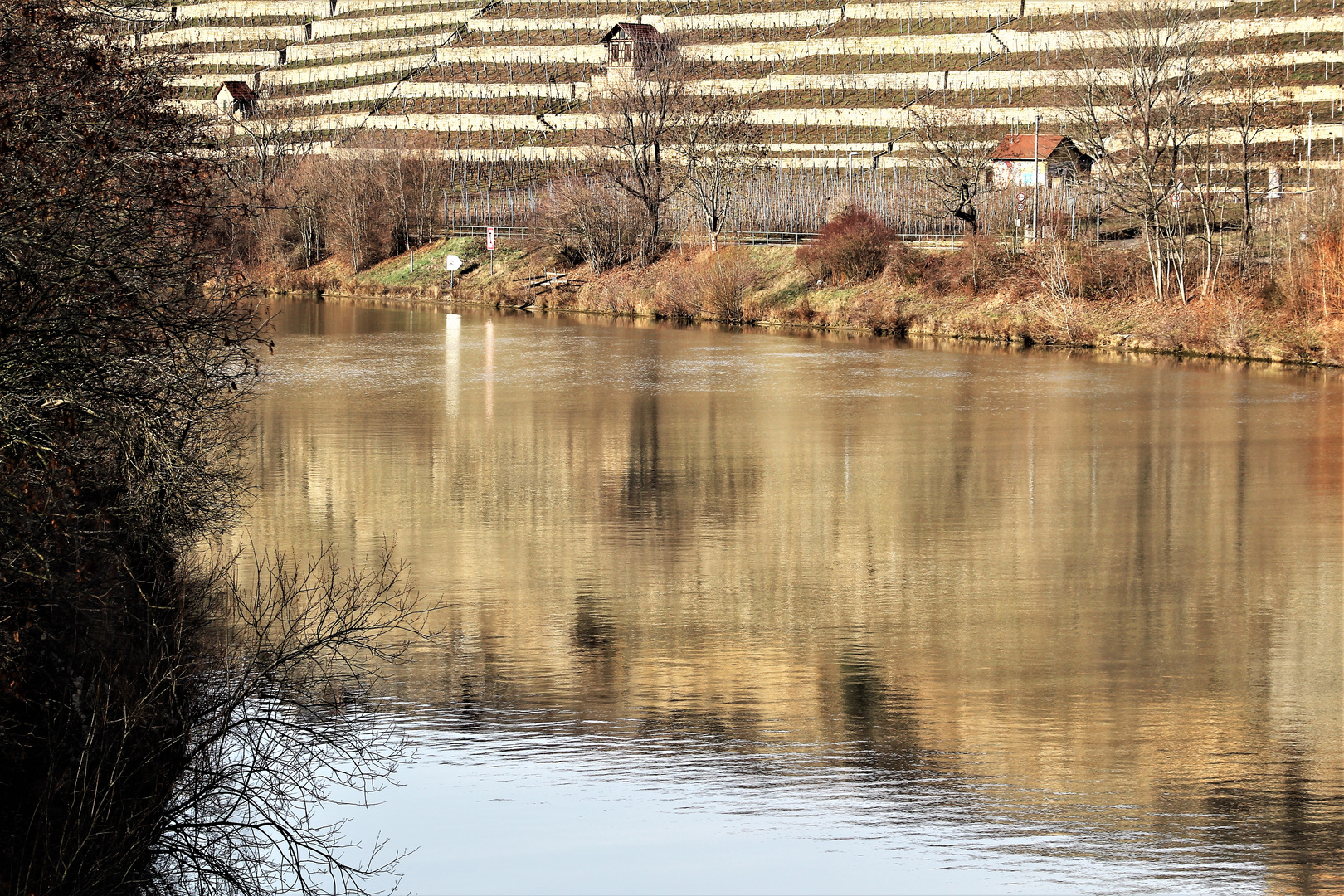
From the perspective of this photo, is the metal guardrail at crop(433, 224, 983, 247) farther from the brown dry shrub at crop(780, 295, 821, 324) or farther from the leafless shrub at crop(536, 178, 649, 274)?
the brown dry shrub at crop(780, 295, 821, 324)

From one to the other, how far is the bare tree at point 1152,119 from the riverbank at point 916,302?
65.0 inches

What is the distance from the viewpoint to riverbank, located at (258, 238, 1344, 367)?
1345 inches

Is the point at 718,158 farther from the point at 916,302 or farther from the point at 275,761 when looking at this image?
the point at 275,761

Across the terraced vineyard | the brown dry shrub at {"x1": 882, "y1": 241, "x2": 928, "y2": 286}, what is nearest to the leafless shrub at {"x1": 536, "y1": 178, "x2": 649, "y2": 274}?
the terraced vineyard

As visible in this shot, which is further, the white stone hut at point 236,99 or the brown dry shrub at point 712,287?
the white stone hut at point 236,99

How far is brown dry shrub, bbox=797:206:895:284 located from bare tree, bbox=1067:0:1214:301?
6.27 metres

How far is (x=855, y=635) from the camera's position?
518 inches

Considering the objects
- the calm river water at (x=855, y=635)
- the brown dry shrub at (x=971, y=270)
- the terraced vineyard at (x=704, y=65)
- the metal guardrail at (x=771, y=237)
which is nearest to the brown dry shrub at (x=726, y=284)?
the metal guardrail at (x=771, y=237)

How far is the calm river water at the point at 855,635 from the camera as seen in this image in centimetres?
902

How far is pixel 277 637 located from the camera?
12172mm

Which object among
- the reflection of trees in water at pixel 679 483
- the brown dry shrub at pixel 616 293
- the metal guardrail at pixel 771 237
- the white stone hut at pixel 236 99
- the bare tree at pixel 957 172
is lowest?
the reflection of trees in water at pixel 679 483

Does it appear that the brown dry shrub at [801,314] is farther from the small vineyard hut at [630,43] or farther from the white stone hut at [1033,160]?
the small vineyard hut at [630,43]

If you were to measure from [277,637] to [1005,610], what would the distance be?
639 cm

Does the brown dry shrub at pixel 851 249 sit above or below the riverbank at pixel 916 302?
above
